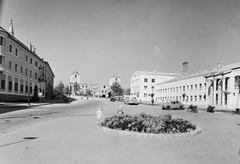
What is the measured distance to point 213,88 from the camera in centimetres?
4406

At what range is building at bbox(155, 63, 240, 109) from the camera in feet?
125

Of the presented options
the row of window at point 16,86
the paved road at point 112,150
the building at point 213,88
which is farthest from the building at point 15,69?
the building at point 213,88

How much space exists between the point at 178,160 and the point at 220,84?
4041 centimetres

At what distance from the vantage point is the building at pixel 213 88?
3800 cm

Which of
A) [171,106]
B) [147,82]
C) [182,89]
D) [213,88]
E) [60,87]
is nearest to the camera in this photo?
[171,106]

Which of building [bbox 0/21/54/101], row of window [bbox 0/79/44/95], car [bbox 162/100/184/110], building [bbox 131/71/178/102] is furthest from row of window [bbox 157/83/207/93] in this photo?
row of window [bbox 0/79/44/95]

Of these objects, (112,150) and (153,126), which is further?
(153,126)

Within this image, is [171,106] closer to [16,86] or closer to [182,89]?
[16,86]

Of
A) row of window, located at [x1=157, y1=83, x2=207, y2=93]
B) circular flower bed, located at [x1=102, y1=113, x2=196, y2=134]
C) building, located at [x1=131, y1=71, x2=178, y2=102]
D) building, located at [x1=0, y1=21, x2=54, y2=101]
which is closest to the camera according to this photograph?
circular flower bed, located at [x1=102, y1=113, x2=196, y2=134]

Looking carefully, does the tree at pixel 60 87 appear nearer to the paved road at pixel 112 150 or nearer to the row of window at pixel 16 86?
the row of window at pixel 16 86

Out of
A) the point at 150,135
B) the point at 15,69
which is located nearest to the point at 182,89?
the point at 15,69

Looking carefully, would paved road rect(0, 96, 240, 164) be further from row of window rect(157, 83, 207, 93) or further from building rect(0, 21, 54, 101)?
row of window rect(157, 83, 207, 93)

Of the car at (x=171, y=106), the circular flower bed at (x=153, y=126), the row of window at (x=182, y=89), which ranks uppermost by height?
the row of window at (x=182, y=89)

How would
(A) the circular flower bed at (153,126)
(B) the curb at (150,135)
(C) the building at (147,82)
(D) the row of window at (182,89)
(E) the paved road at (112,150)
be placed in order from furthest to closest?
(C) the building at (147,82)
(D) the row of window at (182,89)
(A) the circular flower bed at (153,126)
(B) the curb at (150,135)
(E) the paved road at (112,150)
